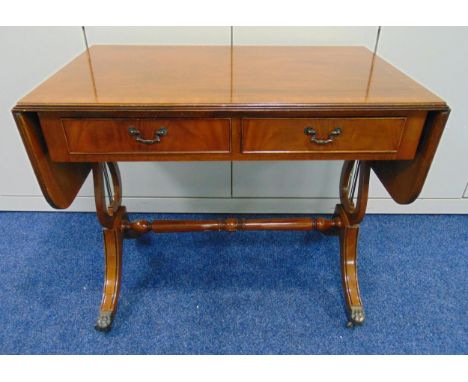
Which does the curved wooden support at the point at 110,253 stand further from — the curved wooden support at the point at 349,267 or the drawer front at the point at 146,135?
the curved wooden support at the point at 349,267

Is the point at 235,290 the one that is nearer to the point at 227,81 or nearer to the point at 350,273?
the point at 350,273

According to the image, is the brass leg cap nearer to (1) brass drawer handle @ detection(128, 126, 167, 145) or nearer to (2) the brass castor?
(1) brass drawer handle @ detection(128, 126, 167, 145)

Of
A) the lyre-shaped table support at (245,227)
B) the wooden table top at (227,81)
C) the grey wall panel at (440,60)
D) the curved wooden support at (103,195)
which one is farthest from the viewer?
the grey wall panel at (440,60)

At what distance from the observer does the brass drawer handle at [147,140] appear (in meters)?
1.04

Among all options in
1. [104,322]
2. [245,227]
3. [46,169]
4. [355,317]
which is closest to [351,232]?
[355,317]

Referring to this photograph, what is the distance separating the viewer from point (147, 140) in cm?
106

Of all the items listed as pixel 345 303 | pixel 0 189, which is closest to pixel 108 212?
pixel 0 189

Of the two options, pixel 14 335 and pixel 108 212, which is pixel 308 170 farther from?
pixel 14 335

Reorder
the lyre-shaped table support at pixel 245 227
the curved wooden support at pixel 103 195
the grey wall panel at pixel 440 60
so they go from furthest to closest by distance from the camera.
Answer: the grey wall panel at pixel 440 60 < the lyre-shaped table support at pixel 245 227 < the curved wooden support at pixel 103 195

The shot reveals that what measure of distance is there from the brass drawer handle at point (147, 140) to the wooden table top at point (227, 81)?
0.08m

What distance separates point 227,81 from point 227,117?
19 cm

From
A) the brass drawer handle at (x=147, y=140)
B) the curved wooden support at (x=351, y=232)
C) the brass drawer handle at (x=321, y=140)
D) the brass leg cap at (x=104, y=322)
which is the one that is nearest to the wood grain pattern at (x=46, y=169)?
the brass drawer handle at (x=147, y=140)

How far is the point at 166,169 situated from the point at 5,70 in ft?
2.94

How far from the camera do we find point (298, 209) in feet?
7.00
